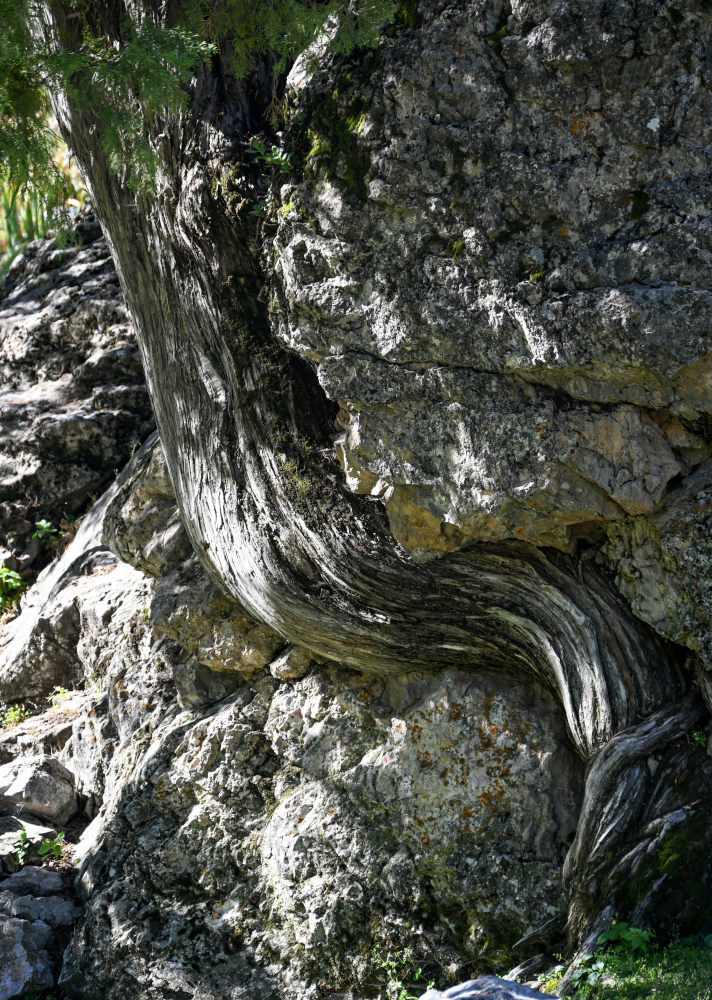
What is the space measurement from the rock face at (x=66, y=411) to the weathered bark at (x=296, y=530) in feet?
6.90

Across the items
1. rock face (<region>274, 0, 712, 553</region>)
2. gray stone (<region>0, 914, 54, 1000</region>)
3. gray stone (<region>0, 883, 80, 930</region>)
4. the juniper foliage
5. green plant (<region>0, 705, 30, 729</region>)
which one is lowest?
gray stone (<region>0, 914, 54, 1000</region>)

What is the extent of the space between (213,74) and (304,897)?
13.9 feet

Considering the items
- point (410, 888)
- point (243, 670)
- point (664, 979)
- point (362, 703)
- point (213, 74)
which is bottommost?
point (664, 979)

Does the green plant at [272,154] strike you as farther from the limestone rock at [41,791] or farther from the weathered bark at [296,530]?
the limestone rock at [41,791]

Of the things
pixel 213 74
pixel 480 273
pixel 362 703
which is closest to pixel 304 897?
pixel 362 703

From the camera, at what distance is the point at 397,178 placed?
342 centimetres

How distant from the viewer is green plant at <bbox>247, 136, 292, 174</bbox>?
3971 mm

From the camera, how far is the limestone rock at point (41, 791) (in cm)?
538

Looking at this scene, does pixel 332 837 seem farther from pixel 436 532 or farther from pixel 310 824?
pixel 436 532

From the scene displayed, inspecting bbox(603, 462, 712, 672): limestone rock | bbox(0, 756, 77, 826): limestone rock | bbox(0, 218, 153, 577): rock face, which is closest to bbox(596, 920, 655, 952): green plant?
bbox(603, 462, 712, 672): limestone rock

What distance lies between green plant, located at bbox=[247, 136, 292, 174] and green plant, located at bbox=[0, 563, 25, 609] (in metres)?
4.32

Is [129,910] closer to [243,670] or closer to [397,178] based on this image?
[243,670]

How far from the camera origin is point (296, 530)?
4172 mm

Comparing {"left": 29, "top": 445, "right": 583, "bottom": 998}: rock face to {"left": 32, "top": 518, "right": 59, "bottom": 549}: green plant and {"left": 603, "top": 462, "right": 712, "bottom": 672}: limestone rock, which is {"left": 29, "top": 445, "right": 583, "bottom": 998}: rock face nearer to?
{"left": 603, "top": 462, "right": 712, "bottom": 672}: limestone rock
